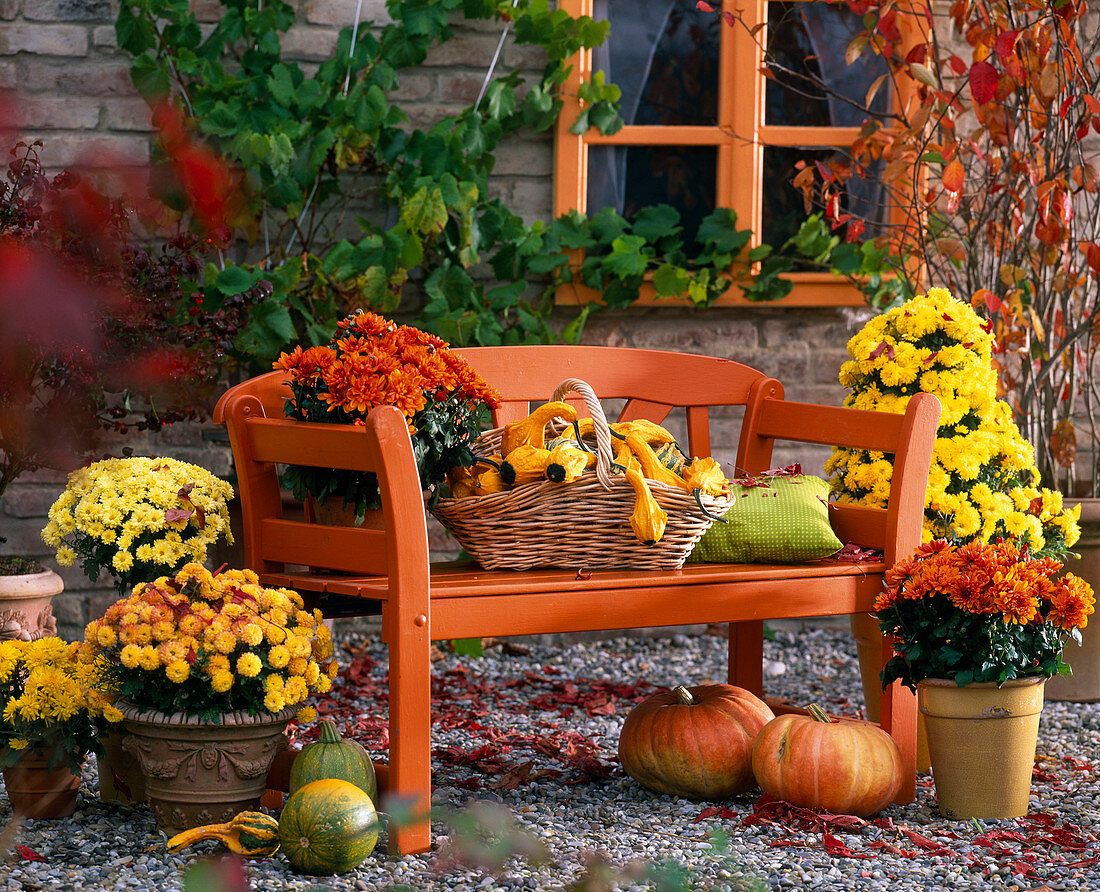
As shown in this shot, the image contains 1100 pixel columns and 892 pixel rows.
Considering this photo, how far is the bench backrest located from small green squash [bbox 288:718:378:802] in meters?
0.31

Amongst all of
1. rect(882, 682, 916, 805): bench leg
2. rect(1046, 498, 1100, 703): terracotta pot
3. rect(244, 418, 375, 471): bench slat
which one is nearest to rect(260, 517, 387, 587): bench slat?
rect(244, 418, 375, 471): bench slat

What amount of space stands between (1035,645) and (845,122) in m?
2.21

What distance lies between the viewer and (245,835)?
1.97m

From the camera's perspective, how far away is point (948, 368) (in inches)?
106

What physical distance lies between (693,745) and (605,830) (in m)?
0.26

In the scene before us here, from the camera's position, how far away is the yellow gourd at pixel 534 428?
2291 mm

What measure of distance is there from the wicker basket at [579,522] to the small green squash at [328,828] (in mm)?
541

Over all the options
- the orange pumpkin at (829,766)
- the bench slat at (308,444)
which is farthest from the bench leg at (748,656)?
the bench slat at (308,444)

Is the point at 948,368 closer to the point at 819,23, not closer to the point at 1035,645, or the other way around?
the point at 1035,645

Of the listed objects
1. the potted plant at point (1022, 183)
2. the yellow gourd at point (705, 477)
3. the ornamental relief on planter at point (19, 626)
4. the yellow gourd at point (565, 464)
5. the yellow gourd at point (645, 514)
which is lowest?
the ornamental relief on planter at point (19, 626)

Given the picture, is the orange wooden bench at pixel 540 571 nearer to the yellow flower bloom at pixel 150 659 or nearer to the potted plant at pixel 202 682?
the potted plant at pixel 202 682

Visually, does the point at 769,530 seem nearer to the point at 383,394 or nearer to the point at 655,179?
the point at 383,394

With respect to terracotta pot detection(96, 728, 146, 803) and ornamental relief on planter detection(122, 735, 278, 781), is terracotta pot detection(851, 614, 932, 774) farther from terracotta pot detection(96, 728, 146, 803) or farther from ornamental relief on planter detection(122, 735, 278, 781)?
terracotta pot detection(96, 728, 146, 803)

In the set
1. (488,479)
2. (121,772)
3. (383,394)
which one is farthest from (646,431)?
(121,772)
